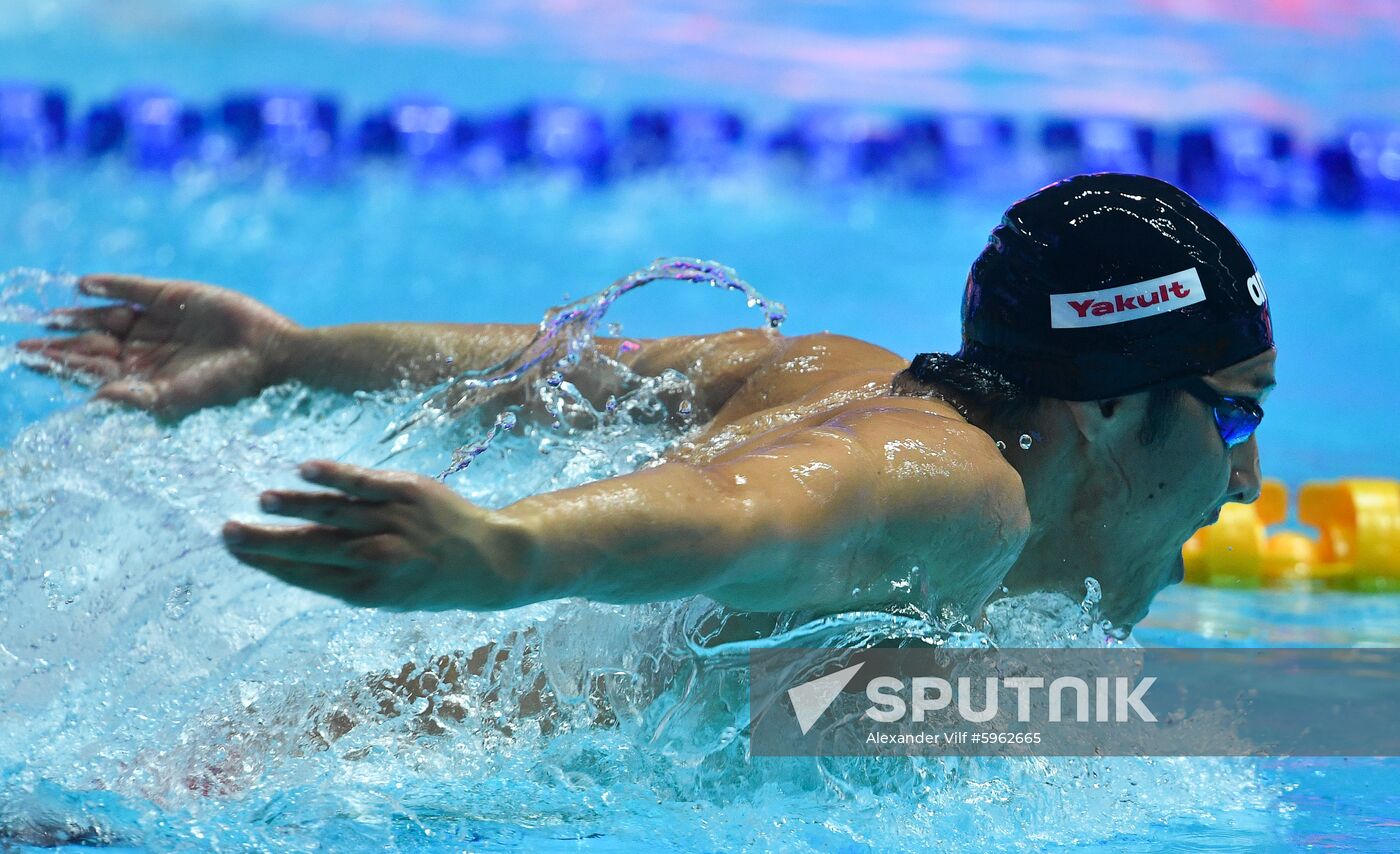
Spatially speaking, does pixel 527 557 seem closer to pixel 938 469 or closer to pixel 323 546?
pixel 323 546

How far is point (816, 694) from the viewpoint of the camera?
1.73m

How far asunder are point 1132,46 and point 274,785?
8827mm

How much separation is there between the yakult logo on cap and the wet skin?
109 millimetres

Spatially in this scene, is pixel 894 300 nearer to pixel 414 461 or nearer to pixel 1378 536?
pixel 1378 536

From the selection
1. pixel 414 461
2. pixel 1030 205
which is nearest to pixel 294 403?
pixel 414 461

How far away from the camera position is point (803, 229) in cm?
759

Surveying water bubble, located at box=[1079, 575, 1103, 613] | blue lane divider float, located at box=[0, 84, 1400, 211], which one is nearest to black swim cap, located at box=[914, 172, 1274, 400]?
water bubble, located at box=[1079, 575, 1103, 613]

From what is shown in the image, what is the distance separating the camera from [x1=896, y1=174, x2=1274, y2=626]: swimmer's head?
1713mm

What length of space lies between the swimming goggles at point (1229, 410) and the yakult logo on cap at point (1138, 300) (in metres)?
0.10

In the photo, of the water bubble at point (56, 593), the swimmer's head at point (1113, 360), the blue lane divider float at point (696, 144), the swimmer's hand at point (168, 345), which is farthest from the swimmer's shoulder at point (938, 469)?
the blue lane divider float at point (696, 144)

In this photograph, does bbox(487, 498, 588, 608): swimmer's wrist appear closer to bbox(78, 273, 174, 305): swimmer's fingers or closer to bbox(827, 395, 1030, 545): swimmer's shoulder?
bbox(827, 395, 1030, 545): swimmer's shoulder

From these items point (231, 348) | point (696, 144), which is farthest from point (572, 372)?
point (696, 144)

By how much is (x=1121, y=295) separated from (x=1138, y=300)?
2 cm

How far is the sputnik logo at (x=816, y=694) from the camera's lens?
67.9 inches
